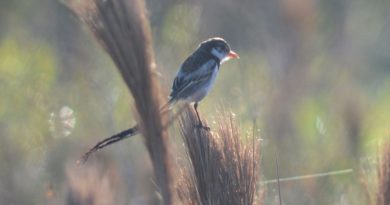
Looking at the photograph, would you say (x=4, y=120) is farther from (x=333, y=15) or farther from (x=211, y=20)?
(x=333, y=15)

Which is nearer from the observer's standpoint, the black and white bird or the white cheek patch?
the black and white bird

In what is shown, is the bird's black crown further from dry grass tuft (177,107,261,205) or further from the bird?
dry grass tuft (177,107,261,205)

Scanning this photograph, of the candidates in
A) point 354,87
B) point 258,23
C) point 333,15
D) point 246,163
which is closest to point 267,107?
point 354,87

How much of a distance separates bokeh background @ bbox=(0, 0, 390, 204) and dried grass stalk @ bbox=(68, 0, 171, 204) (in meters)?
2.82

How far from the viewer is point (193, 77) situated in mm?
5648

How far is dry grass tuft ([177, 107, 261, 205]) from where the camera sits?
10.6 feet

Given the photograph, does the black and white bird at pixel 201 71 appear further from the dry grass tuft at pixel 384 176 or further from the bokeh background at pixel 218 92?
the dry grass tuft at pixel 384 176

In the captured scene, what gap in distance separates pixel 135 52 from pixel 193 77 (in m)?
2.79

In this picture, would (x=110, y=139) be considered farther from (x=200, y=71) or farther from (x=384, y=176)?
(x=200, y=71)

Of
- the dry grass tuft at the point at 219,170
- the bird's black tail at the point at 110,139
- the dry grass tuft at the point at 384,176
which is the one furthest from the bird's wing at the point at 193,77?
the dry grass tuft at the point at 384,176

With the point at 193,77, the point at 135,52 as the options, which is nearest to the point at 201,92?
the point at 193,77

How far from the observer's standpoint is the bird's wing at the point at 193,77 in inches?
214

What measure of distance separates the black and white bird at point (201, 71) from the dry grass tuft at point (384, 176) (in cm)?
→ 211

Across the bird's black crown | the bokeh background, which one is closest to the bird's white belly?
the bird's black crown
